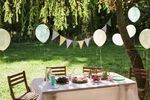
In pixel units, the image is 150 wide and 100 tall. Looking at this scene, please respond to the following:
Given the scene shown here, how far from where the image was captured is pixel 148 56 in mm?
11359

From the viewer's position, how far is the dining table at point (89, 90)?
4893 millimetres

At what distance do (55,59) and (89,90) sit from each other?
19.4ft

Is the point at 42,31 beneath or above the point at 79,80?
above

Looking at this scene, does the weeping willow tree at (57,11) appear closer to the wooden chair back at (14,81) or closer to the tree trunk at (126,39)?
the tree trunk at (126,39)

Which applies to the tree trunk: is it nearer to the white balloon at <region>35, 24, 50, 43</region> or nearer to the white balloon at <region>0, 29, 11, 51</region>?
the white balloon at <region>35, 24, 50, 43</region>

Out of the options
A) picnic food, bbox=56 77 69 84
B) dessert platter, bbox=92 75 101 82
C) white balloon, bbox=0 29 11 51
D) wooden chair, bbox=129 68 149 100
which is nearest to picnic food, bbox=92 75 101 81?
dessert platter, bbox=92 75 101 82

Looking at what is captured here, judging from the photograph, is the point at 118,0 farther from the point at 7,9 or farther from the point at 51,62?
the point at 51,62

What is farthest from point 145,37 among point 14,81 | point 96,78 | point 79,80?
point 14,81

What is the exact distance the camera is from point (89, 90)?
16.6ft

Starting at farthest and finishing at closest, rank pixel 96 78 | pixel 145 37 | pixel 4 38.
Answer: pixel 145 37 < pixel 96 78 < pixel 4 38

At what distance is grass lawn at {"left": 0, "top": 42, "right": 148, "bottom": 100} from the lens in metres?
9.35

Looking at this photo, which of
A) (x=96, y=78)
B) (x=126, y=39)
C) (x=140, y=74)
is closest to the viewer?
(x=96, y=78)

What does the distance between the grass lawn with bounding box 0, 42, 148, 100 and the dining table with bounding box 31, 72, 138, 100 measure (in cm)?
271

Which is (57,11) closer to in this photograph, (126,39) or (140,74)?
(126,39)
